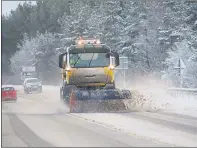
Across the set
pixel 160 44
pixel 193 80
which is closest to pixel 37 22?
pixel 160 44

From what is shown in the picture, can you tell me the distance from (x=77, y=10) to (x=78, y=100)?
3349 mm

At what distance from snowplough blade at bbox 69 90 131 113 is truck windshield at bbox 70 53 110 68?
1.33 metres

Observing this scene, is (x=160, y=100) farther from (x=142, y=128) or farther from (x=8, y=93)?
(x=8, y=93)

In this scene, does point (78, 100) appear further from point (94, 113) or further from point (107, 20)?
point (107, 20)

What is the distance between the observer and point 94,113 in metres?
20.7

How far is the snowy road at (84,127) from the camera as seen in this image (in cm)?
1264

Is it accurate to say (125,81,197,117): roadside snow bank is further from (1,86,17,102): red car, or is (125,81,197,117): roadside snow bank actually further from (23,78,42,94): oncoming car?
(1,86,17,102): red car

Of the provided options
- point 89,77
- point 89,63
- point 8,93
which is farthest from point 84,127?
point 89,63

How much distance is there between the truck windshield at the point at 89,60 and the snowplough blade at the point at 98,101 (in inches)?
52.5

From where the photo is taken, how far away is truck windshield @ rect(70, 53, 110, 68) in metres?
19.0

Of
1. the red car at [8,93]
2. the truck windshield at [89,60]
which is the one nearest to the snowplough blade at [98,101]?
the truck windshield at [89,60]

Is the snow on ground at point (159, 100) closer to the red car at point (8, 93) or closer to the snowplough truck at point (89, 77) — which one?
the snowplough truck at point (89, 77)

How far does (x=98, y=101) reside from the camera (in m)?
20.6

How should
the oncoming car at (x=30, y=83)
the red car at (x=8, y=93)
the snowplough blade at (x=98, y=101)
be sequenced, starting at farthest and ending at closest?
the snowplough blade at (x=98, y=101), the oncoming car at (x=30, y=83), the red car at (x=8, y=93)
